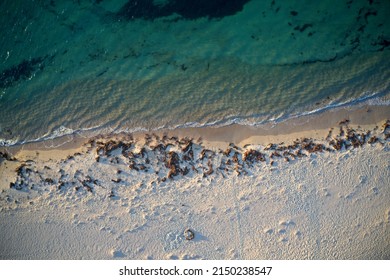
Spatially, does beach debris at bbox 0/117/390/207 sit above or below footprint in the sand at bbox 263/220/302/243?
above

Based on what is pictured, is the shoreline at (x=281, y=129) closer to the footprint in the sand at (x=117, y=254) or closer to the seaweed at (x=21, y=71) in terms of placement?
the seaweed at (x=21, y=71)

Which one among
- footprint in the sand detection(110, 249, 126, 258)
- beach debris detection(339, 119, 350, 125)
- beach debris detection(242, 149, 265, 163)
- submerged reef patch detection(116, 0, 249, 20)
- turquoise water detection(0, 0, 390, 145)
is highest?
submerged reef patch detection(116, 0, 249, 20)

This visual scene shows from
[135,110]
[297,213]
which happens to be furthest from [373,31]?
[135,110]

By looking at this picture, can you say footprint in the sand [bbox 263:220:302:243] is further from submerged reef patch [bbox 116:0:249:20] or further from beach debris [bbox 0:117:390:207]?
submerged reef patch [bbox 116:0:249:20]

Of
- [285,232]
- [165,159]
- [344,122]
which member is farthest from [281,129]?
[165,159]

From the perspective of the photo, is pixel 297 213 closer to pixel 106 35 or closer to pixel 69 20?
pixel 106 35

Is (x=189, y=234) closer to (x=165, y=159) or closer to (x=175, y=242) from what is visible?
(x=175, y=242)

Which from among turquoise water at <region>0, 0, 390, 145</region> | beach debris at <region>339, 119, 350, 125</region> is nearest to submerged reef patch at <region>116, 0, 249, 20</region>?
turquoise water at <region>0, 0, 390, 145</region>

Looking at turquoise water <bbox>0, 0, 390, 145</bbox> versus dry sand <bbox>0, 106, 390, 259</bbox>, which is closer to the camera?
dry sand <bbox>0, 106, 390, 259</bbox>
